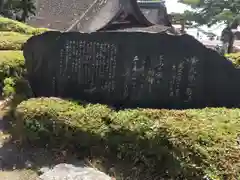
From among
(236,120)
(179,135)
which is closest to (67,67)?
(179,135)

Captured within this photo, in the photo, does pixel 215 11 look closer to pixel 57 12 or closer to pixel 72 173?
pixel 57 12

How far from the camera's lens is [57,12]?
74.3 ft

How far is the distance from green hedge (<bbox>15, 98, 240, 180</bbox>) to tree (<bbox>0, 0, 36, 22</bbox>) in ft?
70.1

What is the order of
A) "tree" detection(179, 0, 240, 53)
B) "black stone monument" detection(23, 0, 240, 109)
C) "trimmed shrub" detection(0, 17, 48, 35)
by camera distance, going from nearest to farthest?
"black stone monument" detection(23, 0, 240, 109) < "trimmed shrub" detection(0, 17, 48, 35) < "tree" detection(179, 0, 240, 53)

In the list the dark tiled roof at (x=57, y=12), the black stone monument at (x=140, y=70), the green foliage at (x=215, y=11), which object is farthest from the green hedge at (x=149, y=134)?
the green foliage at (x=215, y=11)

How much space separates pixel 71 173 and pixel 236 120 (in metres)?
2.21

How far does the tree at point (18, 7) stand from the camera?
25312 millimetres

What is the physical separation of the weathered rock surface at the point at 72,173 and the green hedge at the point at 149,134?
350 millimetres

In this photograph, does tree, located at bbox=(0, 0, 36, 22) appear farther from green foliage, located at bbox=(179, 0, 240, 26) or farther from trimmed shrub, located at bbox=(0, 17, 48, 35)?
green foliage, located at bbox=(179, 0, 240, 26)

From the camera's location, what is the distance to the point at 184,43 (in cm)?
539

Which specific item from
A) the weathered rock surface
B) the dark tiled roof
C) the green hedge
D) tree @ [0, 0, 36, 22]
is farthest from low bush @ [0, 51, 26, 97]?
tree @ [0, 0, 36, 22]

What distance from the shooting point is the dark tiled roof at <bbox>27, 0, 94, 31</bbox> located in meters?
21.8

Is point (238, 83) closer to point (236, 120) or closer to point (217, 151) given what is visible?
point (236, 120)

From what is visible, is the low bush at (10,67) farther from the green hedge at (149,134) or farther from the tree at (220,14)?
the tree at (220,14)
